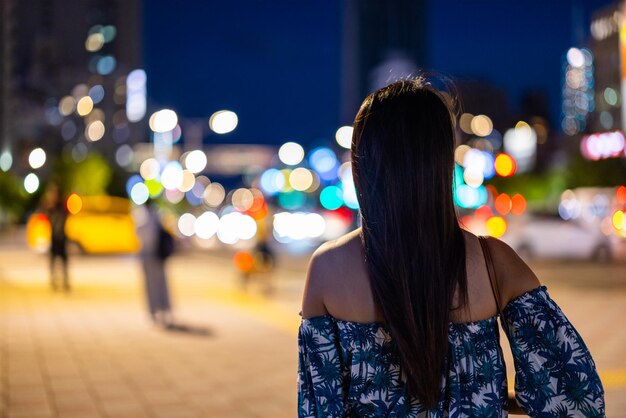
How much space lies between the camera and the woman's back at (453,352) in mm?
2137

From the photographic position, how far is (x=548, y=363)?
2.16 meters

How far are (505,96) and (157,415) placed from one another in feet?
492

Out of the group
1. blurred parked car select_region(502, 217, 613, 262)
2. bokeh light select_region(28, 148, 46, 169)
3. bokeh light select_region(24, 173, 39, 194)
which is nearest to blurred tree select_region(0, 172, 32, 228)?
bokeh light select_region(24, 173, 39, 194)

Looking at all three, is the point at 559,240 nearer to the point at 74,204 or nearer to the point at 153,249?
the point at 74,204

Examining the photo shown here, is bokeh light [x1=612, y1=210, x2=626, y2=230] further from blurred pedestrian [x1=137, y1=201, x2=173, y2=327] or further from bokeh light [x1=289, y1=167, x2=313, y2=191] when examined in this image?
bokeh light [x1=289, y1=167, x2=313, y2=191]

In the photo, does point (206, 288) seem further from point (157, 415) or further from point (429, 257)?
point (429, 257)

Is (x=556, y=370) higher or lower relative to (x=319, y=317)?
lower

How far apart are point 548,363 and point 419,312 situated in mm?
353

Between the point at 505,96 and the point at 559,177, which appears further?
the point at 505,96

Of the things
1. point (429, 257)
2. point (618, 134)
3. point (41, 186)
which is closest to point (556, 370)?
point (429, 257)

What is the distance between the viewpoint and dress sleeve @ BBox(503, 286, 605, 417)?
213 cm

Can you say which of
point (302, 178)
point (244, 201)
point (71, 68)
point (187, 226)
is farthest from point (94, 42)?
point (187, 226)

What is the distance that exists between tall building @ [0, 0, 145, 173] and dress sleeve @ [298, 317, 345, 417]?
84.1 meters

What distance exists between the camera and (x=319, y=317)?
217 cm
